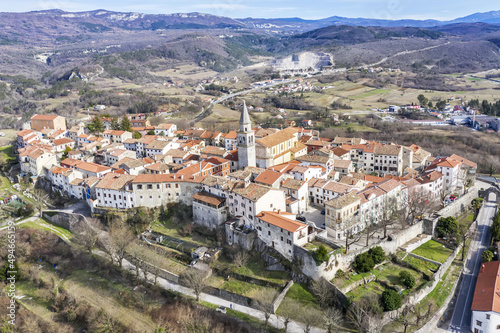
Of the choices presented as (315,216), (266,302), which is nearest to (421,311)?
(266,302)

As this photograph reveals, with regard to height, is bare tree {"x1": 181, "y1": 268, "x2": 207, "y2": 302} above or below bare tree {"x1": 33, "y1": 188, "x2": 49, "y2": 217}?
below

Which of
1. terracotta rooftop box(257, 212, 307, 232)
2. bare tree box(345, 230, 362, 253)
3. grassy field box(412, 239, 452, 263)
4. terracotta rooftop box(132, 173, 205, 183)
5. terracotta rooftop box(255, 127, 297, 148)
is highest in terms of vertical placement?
terracotta rooftop box(255, 127, 297, 148)

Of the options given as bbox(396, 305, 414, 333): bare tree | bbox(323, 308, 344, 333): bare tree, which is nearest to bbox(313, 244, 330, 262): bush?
bbox(323, 308, 344, 333): bare tree

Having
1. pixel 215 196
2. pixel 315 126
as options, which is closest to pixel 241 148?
pixel 215 196

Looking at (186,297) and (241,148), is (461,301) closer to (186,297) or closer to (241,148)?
(186,297)

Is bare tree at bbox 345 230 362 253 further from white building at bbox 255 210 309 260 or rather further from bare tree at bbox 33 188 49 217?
bare tree at bbox 33 188 49 217

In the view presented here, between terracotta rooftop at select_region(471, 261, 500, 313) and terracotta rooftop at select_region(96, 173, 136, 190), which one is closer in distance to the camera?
terracotta rooftop at select_region(471, 261, 500, 313)

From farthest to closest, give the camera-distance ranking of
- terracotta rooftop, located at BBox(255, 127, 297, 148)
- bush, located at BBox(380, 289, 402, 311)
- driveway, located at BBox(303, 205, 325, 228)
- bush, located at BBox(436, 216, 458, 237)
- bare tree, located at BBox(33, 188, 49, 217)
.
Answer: terracotta rooftop, located at BBox(255, 127, 297, 148), bare tree, located at BBox(33, 188, 49, 217), bush, located at BBox(436, 216, 458, 237), driveway, located at BBox(303, 205, 325, 228), bush, located at BBox(380, 289, 402, 311)

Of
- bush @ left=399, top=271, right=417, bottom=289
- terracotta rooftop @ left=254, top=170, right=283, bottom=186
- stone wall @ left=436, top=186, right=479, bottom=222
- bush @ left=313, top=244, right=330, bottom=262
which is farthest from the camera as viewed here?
stone wall @ left=436, top=186, right=479, bottom=222
